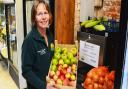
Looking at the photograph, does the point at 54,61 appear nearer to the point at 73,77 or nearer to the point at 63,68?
the point at 63,68

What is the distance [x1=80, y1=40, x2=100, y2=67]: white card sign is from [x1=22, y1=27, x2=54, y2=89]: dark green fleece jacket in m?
0.29

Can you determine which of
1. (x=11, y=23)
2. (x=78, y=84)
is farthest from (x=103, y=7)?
(x=11, y=23)

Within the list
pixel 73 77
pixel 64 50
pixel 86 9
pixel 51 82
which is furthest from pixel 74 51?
pixel 86 9

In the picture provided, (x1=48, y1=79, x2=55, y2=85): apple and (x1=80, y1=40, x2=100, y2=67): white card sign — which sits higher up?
(x1=80, y1=40, x2=100, y2=67): white card sign

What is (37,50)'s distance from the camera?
6.05 ft

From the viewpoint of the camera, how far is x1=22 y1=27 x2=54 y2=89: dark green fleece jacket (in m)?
1.82

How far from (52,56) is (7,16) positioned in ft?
10.2

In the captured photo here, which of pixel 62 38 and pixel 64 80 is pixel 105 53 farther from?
pixel 62 38

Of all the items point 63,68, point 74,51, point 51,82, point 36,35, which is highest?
point 36,35

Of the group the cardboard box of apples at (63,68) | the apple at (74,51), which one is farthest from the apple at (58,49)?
the apple at (74,51)

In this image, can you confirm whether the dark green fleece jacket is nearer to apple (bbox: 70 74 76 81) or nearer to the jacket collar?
the jacket collar

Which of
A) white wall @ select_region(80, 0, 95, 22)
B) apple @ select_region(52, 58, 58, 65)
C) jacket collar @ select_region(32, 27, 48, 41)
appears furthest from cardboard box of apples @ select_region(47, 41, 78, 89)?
white wall @ select_region(80, 0, 95, 22)

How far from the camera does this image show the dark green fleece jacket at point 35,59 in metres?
1.82

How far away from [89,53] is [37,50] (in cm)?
43
